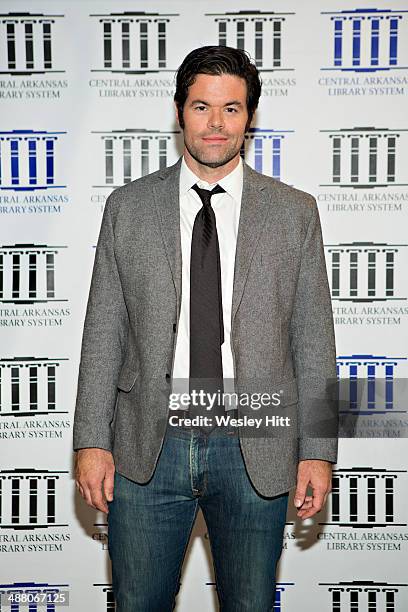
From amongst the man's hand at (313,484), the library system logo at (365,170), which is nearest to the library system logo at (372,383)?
the library system logo at (365,170)

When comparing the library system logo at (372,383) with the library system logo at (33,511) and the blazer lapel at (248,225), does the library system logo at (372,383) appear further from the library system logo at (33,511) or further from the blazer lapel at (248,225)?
the library system logo at (33,511)

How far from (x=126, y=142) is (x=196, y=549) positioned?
4.81ft

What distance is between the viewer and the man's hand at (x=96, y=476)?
179 centimetres

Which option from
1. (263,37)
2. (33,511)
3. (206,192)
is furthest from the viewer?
(33,511)

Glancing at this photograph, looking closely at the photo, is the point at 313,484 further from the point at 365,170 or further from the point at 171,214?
the point at 365,170

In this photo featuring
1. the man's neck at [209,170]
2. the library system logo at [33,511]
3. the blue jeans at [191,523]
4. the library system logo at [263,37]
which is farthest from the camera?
the library system logo at [33,511]

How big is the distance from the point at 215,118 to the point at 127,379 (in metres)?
0.67

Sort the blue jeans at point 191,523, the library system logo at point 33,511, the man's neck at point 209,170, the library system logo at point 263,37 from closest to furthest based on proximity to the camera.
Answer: the blue jeans at point 191,523
the man's neck at point 209,170
the library system logo at point 263,37
the library system logo at point 33,511

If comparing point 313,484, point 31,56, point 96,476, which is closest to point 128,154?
point 31,56

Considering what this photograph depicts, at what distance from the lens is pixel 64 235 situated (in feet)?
8.52

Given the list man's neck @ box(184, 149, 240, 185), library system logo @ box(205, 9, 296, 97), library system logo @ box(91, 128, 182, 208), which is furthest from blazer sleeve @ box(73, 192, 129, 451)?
library system logo @ box(205, 9, 296, 97)

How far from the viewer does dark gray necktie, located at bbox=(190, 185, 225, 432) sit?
5.78ft

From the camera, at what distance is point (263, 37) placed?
254cm

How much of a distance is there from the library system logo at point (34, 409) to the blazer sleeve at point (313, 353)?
1.07 m
